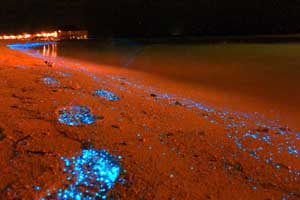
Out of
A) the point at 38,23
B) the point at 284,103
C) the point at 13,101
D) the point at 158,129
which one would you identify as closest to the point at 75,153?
the point at 158,129

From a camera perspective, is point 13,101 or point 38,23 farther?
point 38,23

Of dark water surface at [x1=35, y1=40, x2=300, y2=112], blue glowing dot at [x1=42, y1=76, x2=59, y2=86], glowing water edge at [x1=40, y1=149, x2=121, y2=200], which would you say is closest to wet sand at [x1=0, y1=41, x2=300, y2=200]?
glowing water edge at [x1=40, y1=149, x2=121, y2=200]

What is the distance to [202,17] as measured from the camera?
44.2 metres

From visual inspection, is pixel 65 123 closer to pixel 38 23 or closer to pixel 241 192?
pixel 241 192

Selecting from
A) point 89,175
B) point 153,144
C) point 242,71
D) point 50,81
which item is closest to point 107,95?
point 50,81

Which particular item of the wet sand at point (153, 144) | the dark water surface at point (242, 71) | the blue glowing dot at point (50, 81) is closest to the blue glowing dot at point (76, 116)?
the wet sand at point (153, 144)

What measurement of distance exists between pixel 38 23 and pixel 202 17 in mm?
18450

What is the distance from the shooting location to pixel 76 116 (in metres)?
5.40

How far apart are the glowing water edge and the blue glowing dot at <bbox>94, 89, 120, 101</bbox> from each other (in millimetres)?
2656

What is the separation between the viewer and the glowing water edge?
330 centimetres

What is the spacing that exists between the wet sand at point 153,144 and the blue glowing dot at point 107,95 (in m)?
0.14

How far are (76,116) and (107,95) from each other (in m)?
1.74

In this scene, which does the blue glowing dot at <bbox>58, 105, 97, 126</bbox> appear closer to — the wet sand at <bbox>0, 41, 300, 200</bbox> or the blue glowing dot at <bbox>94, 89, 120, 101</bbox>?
the wet sand at <bbox>0, 41, 300, 200</bbox>

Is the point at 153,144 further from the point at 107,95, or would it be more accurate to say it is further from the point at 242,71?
the point at 242,71
